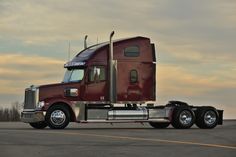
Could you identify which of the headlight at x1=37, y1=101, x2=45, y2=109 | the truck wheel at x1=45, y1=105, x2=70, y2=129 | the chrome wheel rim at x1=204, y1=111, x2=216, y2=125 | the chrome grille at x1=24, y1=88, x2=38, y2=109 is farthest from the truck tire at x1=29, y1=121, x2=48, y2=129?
the chrome wheel rim at x1=204, y1=111, x2=216, y2=125

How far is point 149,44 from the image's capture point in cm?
2778

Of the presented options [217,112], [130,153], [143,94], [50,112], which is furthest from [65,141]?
[217,112]

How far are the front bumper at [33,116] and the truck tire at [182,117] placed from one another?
6.22 m

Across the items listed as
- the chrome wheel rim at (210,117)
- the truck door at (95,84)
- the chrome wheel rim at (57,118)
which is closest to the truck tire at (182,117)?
the chrome wheel rim at (210,117)

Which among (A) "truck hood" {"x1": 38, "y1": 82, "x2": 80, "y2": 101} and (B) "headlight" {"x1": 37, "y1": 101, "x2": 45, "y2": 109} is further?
(A) "truck hood" {"x1": 38, "y1": 82, "x2": 80, "y2": 101}

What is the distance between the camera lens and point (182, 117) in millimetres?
28125

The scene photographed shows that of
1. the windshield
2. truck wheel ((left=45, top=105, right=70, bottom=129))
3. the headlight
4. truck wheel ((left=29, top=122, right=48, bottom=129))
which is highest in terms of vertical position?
the windshield

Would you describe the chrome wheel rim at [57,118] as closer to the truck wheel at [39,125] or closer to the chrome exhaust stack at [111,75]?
the truck wheel at [39,125]

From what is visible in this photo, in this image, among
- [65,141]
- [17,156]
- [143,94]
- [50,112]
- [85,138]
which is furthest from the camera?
[143,94]

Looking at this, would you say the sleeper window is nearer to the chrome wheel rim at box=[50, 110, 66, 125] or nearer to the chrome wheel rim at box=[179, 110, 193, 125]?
the chrome wheel rim at box=[179, 110, 193, 125]

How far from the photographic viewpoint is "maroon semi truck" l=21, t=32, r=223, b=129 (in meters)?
26.5

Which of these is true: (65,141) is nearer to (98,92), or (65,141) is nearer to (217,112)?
(98,92)

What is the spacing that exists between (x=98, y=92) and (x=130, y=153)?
12.2m

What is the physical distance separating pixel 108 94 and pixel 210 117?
5245mm
